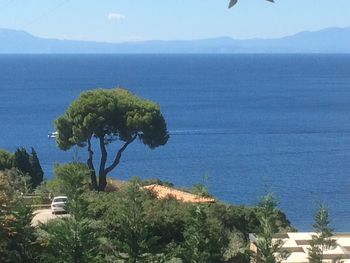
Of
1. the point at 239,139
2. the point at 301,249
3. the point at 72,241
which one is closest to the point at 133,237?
the point at 72,241

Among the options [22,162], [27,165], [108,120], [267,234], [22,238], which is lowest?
[27,165]

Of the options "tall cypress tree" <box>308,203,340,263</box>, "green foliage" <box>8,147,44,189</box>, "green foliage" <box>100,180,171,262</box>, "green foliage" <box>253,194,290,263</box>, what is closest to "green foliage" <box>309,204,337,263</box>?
"tall cypress tree" <box>308,203,340,263</box>

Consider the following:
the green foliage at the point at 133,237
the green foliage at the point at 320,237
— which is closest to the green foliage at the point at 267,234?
the green foliage at the point at 320,237

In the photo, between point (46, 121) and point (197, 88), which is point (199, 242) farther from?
point (197, 88)

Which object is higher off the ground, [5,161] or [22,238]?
[22,238]

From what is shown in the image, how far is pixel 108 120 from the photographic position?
27.2 metres

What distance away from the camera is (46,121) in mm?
79812

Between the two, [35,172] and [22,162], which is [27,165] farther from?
[35,172]

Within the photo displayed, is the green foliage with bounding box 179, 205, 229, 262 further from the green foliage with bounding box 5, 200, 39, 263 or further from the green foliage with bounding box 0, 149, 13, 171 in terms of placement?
the green foliage with bounding box 0, 149, 13, 171

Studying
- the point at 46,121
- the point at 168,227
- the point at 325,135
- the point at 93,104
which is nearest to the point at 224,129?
the point at 325,135

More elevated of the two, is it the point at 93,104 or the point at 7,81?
the point at 93,104

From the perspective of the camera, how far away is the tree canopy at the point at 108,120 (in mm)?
26922

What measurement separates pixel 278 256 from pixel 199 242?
1.94m

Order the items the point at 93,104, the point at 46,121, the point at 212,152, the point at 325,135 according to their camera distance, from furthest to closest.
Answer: the point at 46,121 < the point at 325,135 < the point at 212,152 < the point at 93,104
